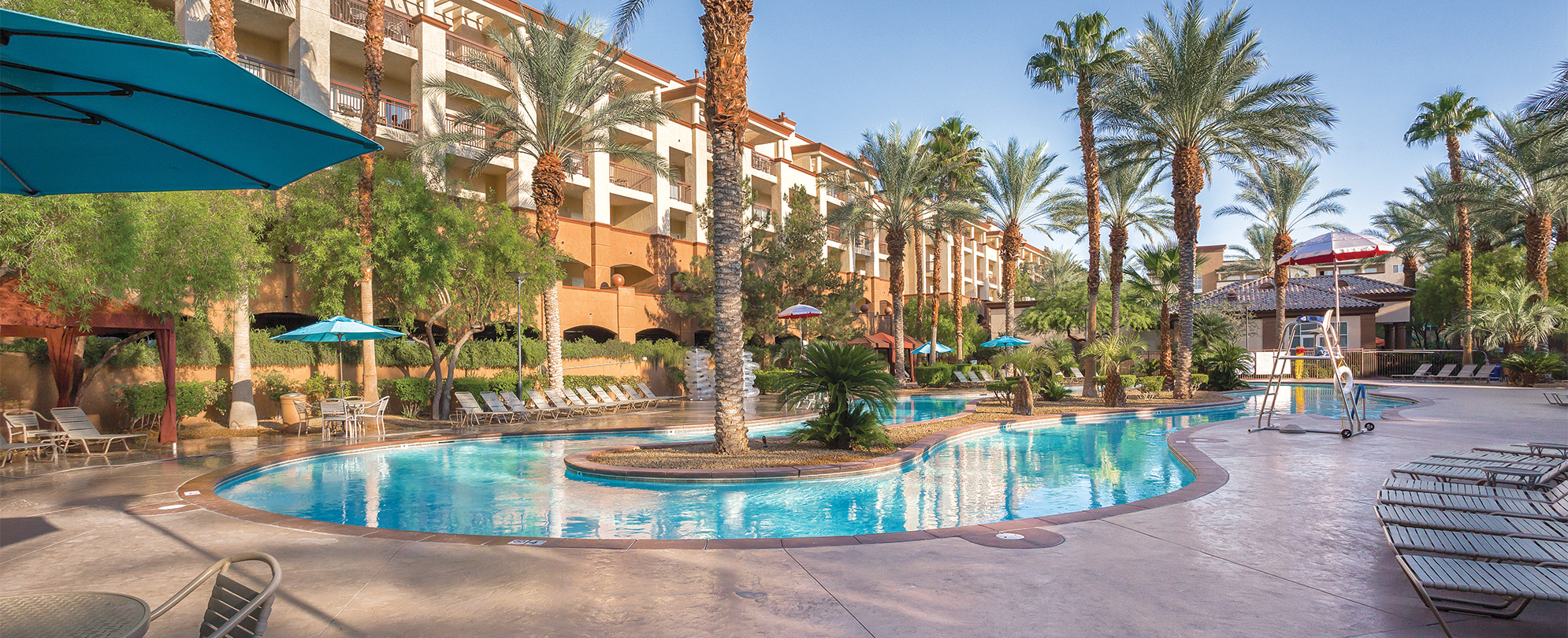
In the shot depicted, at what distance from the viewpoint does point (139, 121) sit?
321 centimetres

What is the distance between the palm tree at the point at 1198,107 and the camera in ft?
64.5

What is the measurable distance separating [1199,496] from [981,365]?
25.8m

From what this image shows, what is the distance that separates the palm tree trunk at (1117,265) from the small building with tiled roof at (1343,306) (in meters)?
5.17

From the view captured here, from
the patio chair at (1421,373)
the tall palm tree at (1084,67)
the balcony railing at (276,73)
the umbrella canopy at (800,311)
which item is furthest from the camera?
the patio chair at (1421,373)

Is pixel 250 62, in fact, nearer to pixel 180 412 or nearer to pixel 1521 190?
pixel 180 412

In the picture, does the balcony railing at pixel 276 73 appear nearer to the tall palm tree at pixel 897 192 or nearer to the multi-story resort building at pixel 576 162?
the multi-story resort building at pixel 576 162

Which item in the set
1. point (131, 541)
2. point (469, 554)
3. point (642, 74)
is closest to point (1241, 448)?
point (469, 554)

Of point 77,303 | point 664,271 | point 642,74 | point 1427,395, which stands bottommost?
point 1427,395

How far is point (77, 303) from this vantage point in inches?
429

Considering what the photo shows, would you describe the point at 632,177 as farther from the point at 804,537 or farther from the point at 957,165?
the point at 804,537

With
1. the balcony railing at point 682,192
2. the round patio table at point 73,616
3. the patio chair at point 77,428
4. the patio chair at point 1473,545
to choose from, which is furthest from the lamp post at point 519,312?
the patio chair at point 1473,545

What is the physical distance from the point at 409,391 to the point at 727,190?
→ 38.7ft

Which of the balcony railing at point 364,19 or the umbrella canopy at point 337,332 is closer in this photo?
the umbrella canopy at point 337,332

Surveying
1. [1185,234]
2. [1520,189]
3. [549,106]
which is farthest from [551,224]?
A: [1520,189]
